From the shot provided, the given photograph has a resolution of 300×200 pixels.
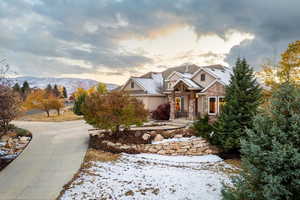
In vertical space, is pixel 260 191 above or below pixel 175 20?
below

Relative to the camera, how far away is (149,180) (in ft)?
20.5

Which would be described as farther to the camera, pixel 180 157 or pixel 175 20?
pixel 175 20

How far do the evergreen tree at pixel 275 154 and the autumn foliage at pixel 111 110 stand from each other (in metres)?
7.80

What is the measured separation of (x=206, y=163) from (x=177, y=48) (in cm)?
1245

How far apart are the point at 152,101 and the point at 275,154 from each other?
55.0ft

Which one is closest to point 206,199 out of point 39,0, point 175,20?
point 175,20

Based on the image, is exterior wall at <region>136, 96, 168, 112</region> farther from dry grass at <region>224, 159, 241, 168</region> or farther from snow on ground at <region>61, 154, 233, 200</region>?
dry grass at <region>224, 159, 241, 168</region>

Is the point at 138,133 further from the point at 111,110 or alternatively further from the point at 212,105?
the point at 212,105

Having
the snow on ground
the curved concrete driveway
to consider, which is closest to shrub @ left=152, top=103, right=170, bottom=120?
the curved concrete driveway

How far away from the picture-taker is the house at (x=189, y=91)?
14594 mm

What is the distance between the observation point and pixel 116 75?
1341 inches

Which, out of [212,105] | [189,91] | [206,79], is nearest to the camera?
[212,105]

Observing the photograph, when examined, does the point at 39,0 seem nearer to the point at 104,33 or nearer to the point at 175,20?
the point at 104,33

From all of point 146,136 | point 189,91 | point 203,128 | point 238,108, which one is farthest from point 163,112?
point 238,108
